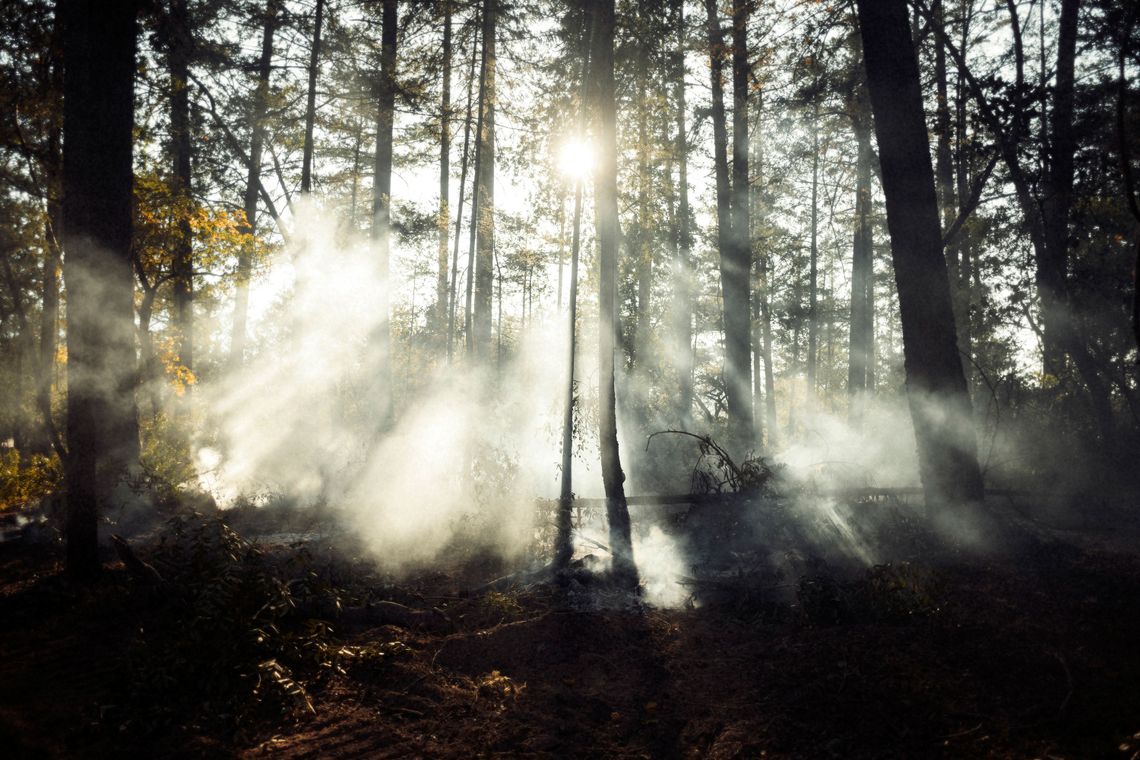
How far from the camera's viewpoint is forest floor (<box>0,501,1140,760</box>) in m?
3.70

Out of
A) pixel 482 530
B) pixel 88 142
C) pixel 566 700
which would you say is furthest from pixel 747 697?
pixel 88 142

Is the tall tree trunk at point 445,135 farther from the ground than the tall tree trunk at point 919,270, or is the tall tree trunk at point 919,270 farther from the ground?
the tall tree trunk at point 445,135

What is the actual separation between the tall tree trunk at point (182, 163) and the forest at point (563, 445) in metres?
0.10

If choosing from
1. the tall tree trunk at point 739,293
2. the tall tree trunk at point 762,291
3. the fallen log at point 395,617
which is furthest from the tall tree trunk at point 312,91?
the tall tree trunk at point 762,291

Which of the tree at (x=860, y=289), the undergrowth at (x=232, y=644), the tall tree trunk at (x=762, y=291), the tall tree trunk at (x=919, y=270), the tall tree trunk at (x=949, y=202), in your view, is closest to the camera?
the undergrowth at (x=232, y=644)

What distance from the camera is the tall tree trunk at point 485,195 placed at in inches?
527

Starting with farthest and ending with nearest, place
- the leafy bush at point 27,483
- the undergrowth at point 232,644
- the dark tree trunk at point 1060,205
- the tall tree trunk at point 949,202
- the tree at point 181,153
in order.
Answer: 1. the tall tree trunk at point 949,202
2. the dark tree trunk at point 1060,205
3. the leafy bush at point 27,483
4. the tree at point 181,153
5. the undergrowth at point 232,644

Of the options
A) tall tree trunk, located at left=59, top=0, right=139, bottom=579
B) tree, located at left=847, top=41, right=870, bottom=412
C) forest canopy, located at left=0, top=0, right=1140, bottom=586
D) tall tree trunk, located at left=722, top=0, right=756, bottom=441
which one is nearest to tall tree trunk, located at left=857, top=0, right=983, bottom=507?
forest canopy, located at left=0, top=0, right=1140, bottom=586

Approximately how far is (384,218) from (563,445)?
8.10 m

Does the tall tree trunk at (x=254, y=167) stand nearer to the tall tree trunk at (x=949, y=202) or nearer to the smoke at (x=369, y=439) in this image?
the smoke at (x=369, y=439)

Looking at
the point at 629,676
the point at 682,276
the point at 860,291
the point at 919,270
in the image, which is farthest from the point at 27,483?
the point at 860,291

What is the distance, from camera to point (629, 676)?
5004 mm

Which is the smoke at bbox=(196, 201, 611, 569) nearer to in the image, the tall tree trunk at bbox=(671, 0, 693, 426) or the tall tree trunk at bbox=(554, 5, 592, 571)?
the tall tree trunk at bbox=(554, 5, 592, 571)

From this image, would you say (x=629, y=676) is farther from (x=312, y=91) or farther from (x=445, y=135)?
(x=312, y=91)
